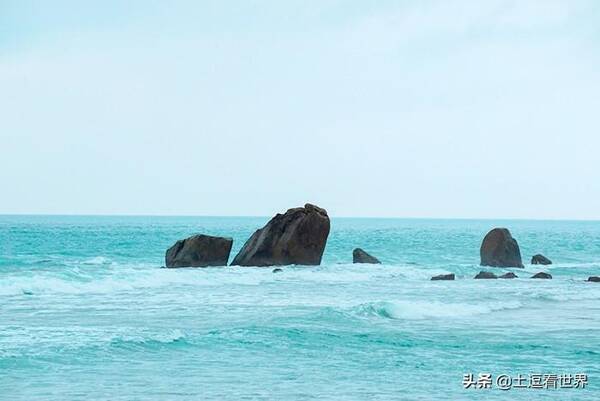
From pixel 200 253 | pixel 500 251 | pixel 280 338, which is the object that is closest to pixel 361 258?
pixel 500 251

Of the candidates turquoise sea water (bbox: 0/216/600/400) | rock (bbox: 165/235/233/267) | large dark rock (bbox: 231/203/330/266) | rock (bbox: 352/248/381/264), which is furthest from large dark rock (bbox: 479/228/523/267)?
rock (bbox: 165/235/233/267)

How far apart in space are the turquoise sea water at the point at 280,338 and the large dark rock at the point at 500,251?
13.3m

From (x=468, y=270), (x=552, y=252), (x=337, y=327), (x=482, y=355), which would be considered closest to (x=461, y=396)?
(x=482, y=355)

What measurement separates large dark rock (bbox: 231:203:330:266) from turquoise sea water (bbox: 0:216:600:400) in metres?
8.26

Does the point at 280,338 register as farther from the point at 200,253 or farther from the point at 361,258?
the point at 361,258

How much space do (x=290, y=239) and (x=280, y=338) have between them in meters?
26.7

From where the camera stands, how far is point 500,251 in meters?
52.2

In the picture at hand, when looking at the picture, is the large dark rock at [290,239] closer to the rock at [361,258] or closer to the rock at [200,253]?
the rock at [200,253]

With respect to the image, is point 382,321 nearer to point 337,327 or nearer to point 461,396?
point 337,327

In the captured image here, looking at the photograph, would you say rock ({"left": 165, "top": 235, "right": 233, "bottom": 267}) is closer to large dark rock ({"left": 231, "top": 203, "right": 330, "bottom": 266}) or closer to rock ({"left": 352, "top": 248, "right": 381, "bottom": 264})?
large dark rock ({"left": 231, "top": 203, "right": 330, "bottom": 266})

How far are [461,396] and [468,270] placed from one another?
116 feet

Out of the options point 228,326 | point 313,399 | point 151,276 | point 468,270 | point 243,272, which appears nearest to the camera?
point 313,399

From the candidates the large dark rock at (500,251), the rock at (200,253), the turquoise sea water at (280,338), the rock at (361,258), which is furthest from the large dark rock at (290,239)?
the large dark rock at (500,251)

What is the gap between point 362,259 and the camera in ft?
179
